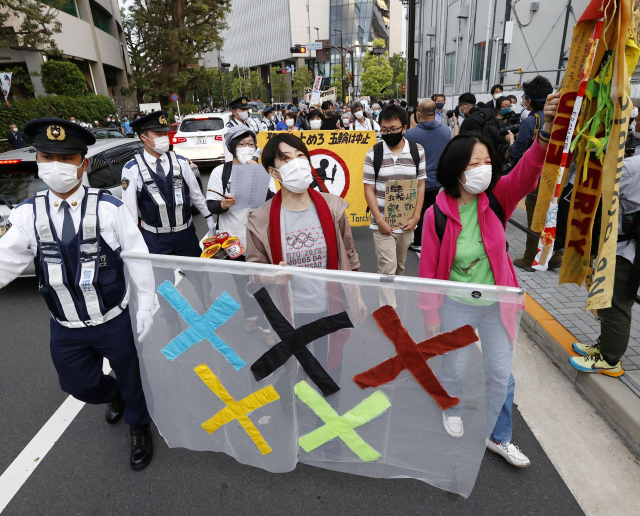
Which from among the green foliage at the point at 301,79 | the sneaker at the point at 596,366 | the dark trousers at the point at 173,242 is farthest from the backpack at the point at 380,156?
the green foliage at the point at 301,79

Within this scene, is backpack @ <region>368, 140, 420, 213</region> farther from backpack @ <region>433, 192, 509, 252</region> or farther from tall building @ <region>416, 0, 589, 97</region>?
tall building @ <region>416, 0, 589, 97</region>

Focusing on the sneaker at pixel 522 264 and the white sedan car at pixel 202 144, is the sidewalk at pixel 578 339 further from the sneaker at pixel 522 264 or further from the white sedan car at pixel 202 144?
the white sedan car at pixel 202 144

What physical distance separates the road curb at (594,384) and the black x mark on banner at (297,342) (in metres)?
1.89

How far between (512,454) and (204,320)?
1913mm

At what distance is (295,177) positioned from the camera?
2359 mm

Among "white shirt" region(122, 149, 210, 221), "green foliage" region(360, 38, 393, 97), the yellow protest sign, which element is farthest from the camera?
"green foliage" region(360, 38, 393, 97)

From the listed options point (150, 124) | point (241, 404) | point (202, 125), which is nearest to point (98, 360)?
point (241, 404)

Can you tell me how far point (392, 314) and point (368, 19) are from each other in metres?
94.4

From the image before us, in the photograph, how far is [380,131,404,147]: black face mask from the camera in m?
3.83

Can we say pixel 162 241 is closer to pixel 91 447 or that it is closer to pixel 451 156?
pixel 91 447

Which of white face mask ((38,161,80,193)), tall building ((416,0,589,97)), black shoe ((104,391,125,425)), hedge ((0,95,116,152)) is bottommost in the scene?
black shoe ((104,391,125,425))

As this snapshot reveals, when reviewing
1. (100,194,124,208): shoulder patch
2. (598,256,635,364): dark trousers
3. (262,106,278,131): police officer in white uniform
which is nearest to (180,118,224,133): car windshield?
(262,106,278,131): police officer in white uniform

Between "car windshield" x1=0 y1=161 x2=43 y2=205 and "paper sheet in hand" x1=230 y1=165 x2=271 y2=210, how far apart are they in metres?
3.00

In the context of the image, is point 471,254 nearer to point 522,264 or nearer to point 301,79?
point 522,264
